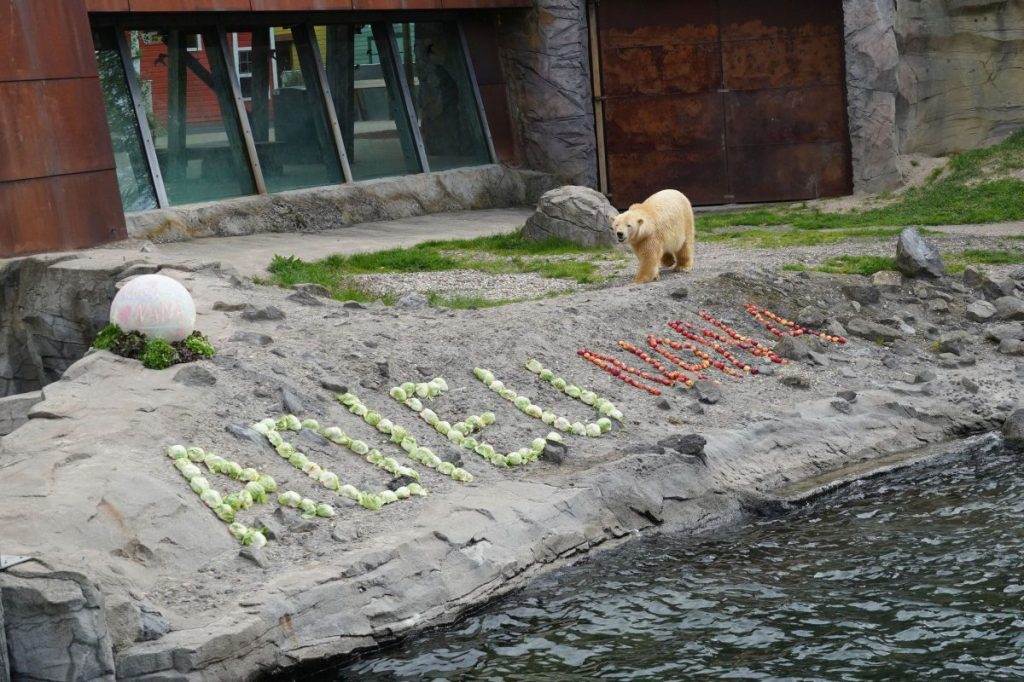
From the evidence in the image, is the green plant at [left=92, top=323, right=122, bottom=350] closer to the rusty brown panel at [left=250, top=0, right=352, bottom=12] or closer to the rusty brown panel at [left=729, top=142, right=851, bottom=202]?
the rusty brown panel at [left=250, top=0, right=352, bottom=12]

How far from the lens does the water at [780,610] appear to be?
622 cm

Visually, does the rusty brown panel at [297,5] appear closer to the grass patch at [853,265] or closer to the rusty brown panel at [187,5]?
the rusty brown panel at [187,5]

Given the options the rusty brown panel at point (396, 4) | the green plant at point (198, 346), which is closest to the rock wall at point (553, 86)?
the rusty brown panel at point (396, 4)

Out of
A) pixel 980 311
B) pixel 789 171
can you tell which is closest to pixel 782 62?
pixel 789 171

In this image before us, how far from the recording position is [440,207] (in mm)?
18344

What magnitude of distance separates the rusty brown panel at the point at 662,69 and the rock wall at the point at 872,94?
188 centimetres

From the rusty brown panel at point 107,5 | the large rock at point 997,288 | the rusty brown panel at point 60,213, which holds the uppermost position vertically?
the rusty brown panel at point 107,5

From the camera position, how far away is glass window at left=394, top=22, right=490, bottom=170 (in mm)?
18953

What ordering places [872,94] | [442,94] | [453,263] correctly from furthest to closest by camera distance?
[442,94]
[872,94]
[453,263]

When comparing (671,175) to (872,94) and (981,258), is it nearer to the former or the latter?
(872,94)

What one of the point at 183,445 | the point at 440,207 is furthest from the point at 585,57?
the point at 183,445

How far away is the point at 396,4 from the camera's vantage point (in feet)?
56.7

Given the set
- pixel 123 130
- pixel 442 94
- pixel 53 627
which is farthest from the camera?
pixel 442 94

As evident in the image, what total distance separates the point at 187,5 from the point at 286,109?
2626 millimetres
